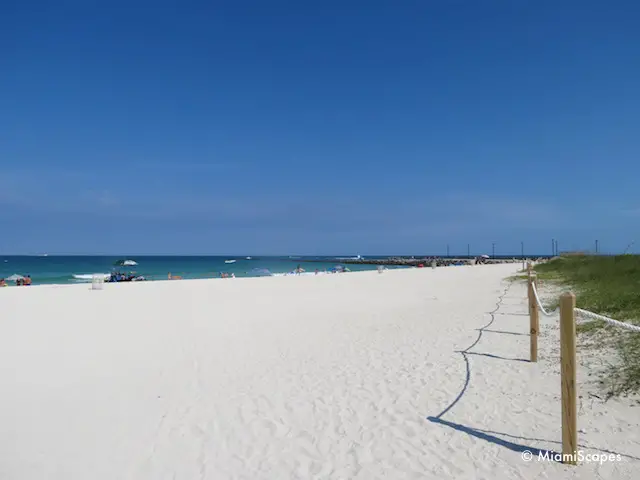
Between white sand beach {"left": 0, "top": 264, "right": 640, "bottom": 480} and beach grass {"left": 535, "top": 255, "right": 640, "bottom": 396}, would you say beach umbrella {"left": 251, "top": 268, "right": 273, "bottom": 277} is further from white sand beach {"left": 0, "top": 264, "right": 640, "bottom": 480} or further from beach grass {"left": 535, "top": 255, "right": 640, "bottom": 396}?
Result: white sand beach {"left": 0, "top": 264, "right": 640, "bottom": 480}

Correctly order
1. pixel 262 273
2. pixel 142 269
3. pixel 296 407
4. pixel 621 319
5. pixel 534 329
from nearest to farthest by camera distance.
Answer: pixel 296 407 → pixel 534 329 → pixel 621 319 → pixel 262 273 → pixel 142 269

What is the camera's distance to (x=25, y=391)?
5.78 metres

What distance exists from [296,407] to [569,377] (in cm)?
294

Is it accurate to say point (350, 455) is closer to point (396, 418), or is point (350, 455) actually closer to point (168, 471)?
point (396, 418)

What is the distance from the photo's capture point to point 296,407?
4.95m

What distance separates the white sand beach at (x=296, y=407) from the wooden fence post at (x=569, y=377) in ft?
0.49

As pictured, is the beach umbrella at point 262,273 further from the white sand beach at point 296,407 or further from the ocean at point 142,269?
the white sand beach at point 296,407

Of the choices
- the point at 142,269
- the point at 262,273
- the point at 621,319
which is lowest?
the point at 262,273

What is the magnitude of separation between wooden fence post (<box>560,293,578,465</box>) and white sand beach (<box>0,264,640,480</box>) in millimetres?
150

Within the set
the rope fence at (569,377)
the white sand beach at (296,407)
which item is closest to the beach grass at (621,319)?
the white sand beach at (296,407)

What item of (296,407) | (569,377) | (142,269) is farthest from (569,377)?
(142,269)

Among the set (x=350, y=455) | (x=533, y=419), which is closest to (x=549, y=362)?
(x=533, y=419)

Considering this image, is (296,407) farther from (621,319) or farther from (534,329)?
(621,319)

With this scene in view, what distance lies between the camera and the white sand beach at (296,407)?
367 centimetres
